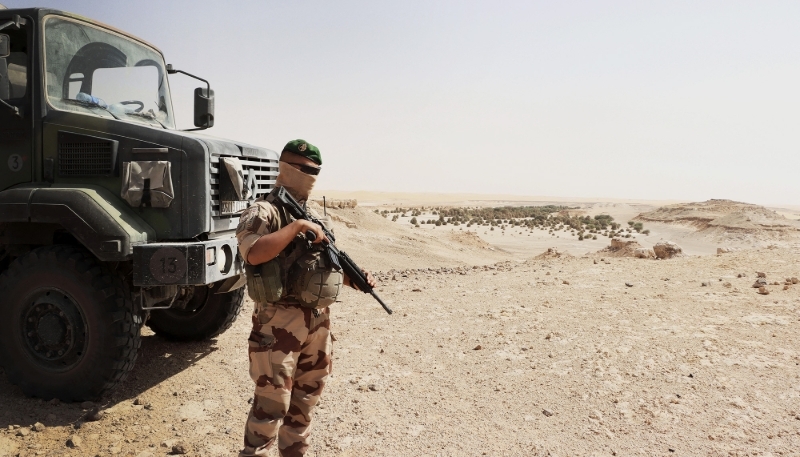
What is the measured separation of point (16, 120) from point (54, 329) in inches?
65.7

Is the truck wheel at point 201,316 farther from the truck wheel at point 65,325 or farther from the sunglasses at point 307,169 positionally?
the sunglasses at point 307,169

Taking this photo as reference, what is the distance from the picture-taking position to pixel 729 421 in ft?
13.3

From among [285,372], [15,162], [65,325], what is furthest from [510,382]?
[15,162]

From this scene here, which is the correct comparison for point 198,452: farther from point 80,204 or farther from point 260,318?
point 80,204

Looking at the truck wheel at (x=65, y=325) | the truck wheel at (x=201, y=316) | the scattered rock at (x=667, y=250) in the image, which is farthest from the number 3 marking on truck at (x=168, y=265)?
the scattered rock at (x=667, y=250)

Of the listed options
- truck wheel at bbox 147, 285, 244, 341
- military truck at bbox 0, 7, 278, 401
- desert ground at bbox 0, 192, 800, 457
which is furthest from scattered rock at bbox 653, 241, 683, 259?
military truck at bbox 0, 7, 278, 401

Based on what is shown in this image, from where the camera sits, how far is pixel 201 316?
5.84m

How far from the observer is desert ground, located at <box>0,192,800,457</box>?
12.5ft

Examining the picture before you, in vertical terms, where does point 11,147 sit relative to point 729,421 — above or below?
above

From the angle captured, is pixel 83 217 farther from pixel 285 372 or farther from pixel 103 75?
pixel 285 372

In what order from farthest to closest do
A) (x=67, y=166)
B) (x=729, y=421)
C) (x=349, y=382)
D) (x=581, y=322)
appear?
1. (x=581, y=322)
2. (x=349, y=382)
3. (x=67, y=166)
4. (x=729, y=421)

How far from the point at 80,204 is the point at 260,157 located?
1538 millimetres

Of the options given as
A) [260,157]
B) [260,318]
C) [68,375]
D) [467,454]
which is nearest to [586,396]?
[467,454]

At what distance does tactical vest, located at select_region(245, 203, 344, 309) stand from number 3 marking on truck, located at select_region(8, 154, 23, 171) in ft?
9.20
